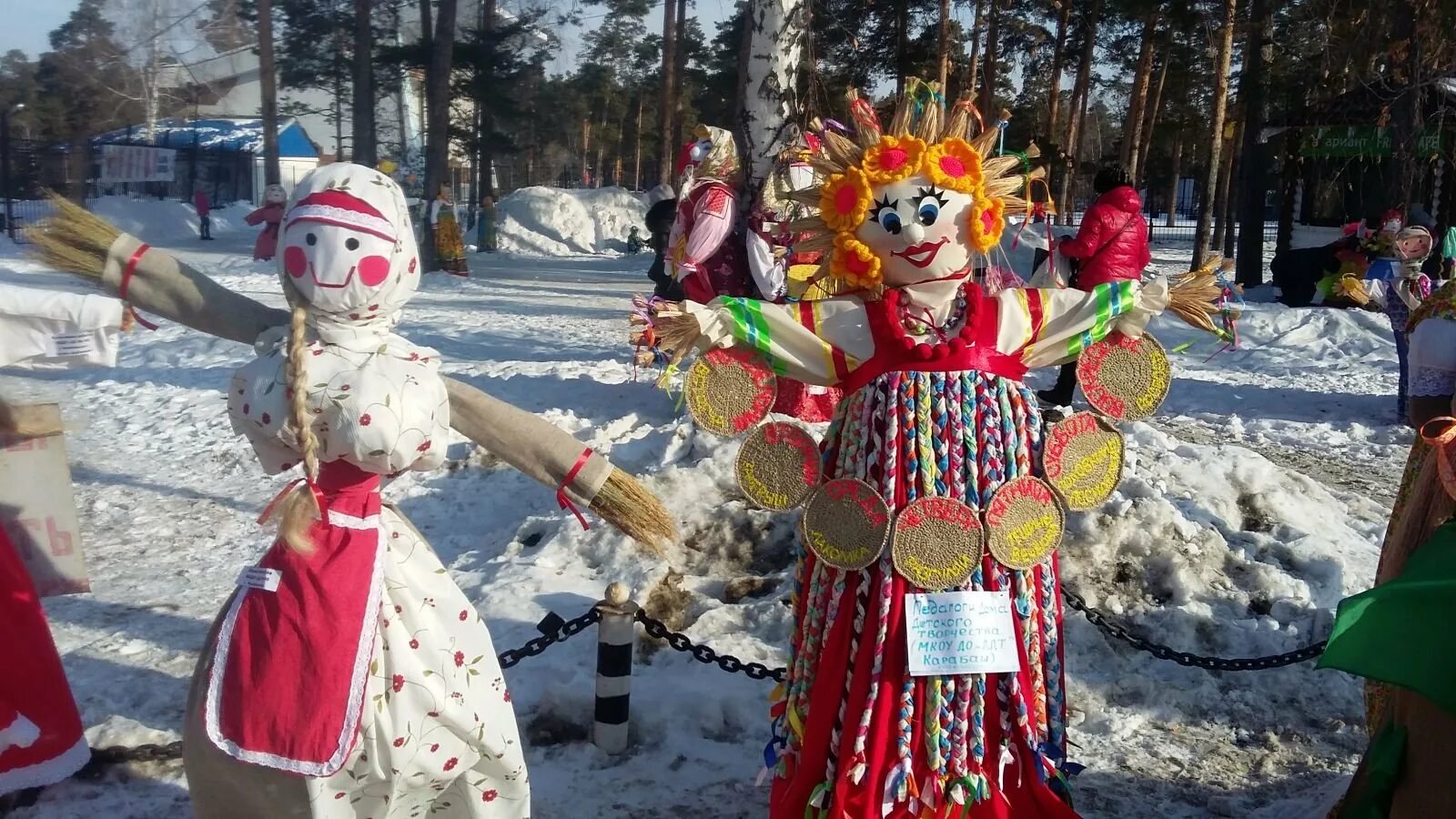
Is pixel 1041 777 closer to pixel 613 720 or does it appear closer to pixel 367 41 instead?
pixel 613 720

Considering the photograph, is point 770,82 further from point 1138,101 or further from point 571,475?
point 1138,101

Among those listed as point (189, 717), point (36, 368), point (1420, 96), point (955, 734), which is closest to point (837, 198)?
point (955, 734)

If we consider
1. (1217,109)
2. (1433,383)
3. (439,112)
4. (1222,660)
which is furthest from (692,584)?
(439,112)

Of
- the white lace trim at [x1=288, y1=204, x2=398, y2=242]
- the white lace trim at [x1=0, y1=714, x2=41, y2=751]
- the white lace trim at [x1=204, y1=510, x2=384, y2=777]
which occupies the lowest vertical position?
the white lace trim at [x1=0, y1=714, x2=41, y2=751]

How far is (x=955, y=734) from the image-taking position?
9.18 ft

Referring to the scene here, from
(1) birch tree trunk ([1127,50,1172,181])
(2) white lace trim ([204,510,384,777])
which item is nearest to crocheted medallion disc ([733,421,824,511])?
(2) white lace trim ([204,510,384,777])

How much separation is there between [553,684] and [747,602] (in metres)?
1.02

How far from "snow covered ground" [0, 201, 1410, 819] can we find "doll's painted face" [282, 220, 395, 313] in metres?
1.33

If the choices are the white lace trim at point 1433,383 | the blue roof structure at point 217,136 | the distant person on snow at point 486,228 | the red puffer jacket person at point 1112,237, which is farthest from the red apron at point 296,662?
the blue roof structure at point 217,136

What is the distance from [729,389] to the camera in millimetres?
2967

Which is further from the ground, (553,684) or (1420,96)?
(1420,96)

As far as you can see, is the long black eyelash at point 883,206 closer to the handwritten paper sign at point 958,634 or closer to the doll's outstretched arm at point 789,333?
the doll's outstretched arm at point 789,333

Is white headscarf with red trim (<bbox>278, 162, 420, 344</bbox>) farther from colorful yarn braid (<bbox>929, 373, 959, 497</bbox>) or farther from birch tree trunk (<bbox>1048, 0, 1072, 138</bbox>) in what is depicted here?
birch tree trunk (<bbox>1048, 0, 1072, 138</bbox>)

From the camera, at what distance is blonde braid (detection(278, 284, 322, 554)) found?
2.33 m
